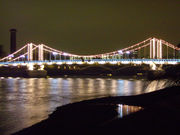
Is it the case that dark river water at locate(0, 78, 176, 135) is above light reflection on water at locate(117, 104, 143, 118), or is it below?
below

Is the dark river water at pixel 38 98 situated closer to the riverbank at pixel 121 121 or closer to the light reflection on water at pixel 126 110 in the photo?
the riverbank at pixel 121 121

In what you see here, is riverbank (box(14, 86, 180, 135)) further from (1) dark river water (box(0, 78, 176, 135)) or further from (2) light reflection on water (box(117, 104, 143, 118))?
(1) dark river water (box(0, 78, 176, 135))

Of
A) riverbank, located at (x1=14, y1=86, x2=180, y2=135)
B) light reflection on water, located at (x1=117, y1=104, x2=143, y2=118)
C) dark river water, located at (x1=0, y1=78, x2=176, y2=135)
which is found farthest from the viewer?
dark river water, located at (x1=0, y1=78, x2=176, y2=135)

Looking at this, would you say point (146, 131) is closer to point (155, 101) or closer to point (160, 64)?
point (155, 101)

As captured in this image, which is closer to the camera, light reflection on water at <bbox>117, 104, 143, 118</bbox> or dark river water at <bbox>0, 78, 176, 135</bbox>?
light reflection on water at <bbox>117, 104, 143, 118</bbox>

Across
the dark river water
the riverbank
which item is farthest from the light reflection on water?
the dark river water

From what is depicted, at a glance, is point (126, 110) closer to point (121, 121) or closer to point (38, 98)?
point (121, 121)

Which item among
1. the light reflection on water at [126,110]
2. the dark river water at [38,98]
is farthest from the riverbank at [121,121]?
the dark river water at [38,98]

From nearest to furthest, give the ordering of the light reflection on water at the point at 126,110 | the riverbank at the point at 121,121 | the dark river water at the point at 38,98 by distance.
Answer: the riverbank at the point at 121,121, the light reflection on water at the point at 126,110, the dark river water at the point at 38,98

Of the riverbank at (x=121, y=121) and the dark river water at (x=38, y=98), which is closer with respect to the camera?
the riverbank at (x=121, y=121)

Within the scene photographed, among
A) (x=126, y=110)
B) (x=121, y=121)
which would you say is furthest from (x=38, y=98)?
(x=121, y=121)

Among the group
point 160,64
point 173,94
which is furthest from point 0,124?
point 160,64

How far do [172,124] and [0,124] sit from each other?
301 inches

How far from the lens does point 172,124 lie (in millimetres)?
6551
